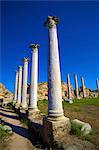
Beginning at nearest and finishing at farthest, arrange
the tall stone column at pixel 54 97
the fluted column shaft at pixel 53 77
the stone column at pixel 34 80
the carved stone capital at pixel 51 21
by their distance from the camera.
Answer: the tall stone column at pixel 54 97 → the fluted column shaft at pixel 53 77 → the carved stone capital at pixel 51 21 → the stone column at pixel 34 80

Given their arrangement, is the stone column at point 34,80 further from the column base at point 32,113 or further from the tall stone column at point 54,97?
the tall stone column at point 54,97

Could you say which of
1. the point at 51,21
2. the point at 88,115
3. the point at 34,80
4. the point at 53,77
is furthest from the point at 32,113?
the point at 51,21

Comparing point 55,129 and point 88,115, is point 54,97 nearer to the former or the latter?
point 55,129

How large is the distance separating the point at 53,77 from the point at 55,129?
295 centimetres

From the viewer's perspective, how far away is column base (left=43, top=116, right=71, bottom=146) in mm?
Answer: 8500

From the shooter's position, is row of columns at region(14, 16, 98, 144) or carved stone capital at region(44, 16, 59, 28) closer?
row of columns at region(14, 16, 98, 144)

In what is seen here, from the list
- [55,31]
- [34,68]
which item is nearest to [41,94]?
[34,68]

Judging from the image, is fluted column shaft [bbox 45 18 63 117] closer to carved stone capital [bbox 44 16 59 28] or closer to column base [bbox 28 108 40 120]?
carved stone capital [bbox 44 16 59 28]

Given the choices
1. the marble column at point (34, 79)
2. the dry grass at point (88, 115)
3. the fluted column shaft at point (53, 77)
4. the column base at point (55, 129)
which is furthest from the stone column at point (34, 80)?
the column base at point (55, 129)

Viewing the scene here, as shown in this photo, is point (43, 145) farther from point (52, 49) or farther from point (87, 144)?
point (52, 49)

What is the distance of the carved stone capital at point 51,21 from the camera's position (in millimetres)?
11195

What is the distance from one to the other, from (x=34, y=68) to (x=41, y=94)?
1828 inches

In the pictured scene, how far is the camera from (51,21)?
37.1 ft

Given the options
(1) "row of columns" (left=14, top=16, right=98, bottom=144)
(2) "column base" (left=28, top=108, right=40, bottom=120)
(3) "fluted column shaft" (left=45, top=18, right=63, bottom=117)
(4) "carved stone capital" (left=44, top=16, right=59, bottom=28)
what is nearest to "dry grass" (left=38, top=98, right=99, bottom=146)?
(1) "row of columns" (left=14, top=16, right=98, bottom=144)
